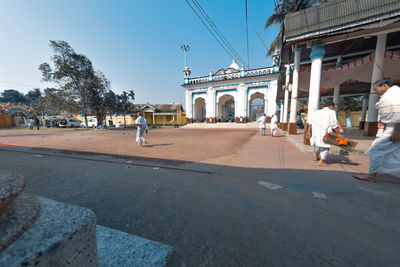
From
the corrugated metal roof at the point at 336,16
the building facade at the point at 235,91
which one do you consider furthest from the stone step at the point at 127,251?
the building facade at the point at 235,91

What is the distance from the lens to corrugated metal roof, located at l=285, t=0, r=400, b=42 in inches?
167

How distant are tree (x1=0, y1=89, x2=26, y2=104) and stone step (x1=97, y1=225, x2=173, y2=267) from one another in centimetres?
8551

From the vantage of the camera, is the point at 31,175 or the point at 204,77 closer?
the point at 31,175

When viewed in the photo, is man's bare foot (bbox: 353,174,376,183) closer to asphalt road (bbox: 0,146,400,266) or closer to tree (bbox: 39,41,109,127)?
asphalt road (bbox: 0,146,400,266)

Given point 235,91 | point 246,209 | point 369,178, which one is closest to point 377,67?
point 369,178

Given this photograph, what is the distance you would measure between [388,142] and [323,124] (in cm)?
114

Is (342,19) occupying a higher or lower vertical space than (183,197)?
higher

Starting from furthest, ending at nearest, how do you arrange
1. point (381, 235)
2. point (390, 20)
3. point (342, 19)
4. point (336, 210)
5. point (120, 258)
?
point (342, 19) → point (390, 20) → point (336, 210) → point (381, 235) → point (120, 258)

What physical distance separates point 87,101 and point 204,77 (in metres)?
15.2

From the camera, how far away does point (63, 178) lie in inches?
116

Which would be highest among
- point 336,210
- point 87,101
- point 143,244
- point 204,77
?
point 204,77

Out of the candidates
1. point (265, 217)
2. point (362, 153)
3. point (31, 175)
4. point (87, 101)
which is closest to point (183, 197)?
point (265, 217)

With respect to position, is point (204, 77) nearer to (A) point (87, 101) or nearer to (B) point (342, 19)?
(A) point (87, 101)

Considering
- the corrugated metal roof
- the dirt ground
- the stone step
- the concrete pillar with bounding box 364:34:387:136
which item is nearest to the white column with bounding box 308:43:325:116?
the corrugated metal roof
